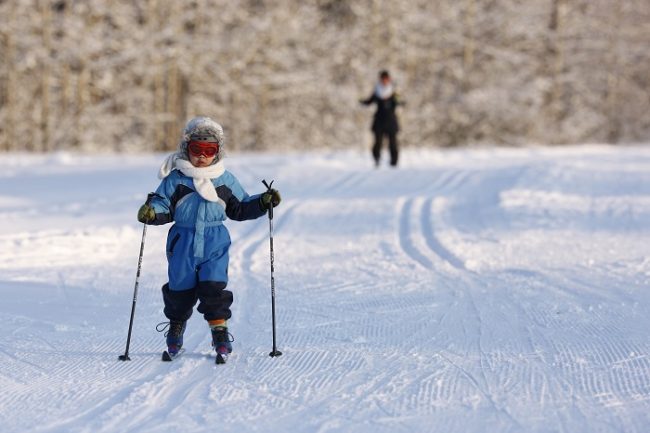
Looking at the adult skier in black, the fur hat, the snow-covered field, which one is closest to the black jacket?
the adult skier in black

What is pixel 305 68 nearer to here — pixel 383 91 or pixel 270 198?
pixel 383 91

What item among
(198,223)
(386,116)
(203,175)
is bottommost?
(198,223)

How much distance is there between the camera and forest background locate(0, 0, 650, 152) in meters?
27.6

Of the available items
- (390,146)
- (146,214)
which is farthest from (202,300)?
(390,146)

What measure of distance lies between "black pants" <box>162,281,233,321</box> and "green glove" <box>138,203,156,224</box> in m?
0.48

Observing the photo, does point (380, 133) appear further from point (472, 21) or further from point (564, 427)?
point (472, 21)

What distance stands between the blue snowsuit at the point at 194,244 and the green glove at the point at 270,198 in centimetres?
23

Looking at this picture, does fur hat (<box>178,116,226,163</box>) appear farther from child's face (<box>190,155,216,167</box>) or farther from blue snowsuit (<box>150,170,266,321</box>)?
blue snowsuit (<box>150,170,266,321</box>)

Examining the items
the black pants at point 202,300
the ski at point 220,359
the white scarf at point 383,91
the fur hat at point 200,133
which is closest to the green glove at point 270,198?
the fur hat at point 200,133

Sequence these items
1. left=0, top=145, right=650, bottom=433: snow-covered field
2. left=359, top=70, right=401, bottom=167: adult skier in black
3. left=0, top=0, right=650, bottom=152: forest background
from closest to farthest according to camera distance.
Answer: left=0, top=145, right=650, bottom=433: snow-covered field → left=359, top=70, right=401, bottom=167: adult skier in black → left=0, top=0, right=650, bottom=152: forest background

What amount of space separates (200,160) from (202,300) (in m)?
0.83

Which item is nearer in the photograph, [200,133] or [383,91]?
[200,133]

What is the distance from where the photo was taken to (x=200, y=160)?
15.3 feet

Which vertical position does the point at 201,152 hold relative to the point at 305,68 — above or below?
below
